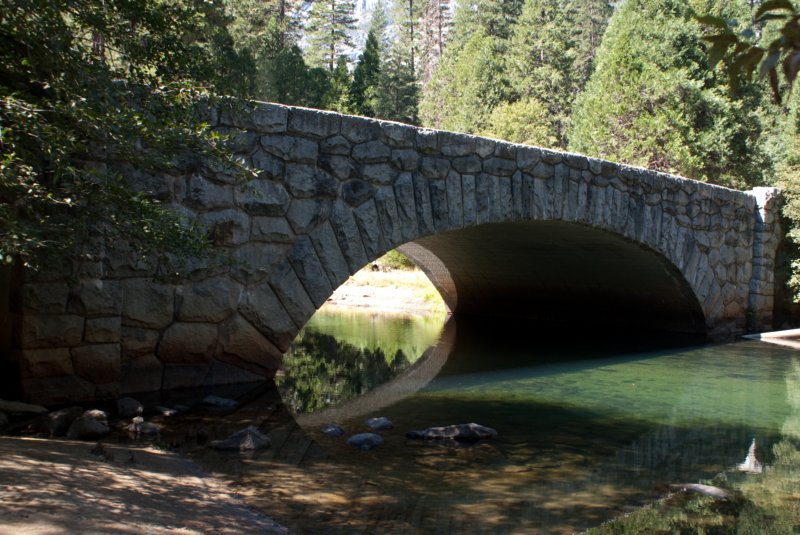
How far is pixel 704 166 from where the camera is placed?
17203 millimetres

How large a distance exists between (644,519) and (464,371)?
178 inches

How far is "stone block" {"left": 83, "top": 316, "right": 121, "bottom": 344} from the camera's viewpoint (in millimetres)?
4723

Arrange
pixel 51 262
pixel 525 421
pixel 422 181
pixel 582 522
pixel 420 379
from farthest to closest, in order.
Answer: pixel 420 379 → pixel 422 181 → pixel 525 421 → pixel 51 262 → pixel 582 522

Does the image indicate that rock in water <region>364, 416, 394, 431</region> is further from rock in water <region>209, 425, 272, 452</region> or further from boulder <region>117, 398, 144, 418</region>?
boulder <region>117, 398, 144, 418</region>

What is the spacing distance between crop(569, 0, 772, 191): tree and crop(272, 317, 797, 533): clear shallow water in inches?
302

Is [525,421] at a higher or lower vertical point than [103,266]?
lower

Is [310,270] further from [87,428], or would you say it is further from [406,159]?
[87,428]

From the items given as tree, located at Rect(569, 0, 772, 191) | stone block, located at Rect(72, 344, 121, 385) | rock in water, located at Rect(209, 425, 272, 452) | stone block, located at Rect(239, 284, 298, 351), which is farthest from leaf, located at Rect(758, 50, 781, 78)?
tree, located at Rect(569, 0, 772, 191)

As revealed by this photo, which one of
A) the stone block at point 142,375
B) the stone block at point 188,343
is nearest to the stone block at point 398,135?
the stone block at point 188,343

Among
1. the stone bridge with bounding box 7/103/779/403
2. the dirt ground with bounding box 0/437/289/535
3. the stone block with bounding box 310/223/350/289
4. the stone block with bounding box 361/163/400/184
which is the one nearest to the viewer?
the dirt ground with bounding box 0/437/289/535

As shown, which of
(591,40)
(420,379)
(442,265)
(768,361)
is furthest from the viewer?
(591,40)

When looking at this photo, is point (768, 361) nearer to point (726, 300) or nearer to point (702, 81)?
point (726, 300)

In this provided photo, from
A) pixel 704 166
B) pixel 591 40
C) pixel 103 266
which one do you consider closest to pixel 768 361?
Answer: pixel 103 266

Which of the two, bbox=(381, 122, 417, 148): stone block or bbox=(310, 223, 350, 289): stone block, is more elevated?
bbox=(381, 122, 417, 148): stone block
